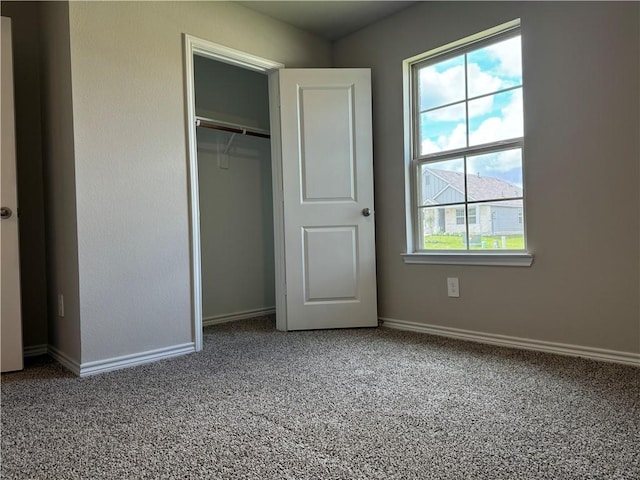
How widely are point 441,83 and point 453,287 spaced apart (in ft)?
4.44

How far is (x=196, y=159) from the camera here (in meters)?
2.71

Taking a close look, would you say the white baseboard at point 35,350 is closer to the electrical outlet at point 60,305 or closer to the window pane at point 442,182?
the electrical outlet at point 60,305

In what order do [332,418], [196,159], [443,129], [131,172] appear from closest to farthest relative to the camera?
[332,418]
[131,172]
[196,159]
[443,129]

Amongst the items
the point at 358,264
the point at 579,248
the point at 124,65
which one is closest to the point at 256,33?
the point at 124,65

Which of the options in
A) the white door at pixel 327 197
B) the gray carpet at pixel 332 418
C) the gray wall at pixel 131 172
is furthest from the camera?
the white door at pixel 327 197

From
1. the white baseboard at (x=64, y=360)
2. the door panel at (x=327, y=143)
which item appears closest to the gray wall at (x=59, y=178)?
the white baseboard at (x=64, y=360)

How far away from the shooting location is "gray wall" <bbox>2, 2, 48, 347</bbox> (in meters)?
2.54

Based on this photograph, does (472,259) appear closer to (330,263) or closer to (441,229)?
(441,229)

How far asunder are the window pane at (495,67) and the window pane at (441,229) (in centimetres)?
75

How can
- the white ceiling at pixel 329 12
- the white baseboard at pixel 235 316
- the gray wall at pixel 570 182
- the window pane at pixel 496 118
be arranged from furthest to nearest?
the white baseboard at pixel 235 316
the white ceiling at pixel 329 12
the window pane at pixel 496 118
the gray wall at pixel 570 182

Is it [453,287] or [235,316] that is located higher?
[453,287]

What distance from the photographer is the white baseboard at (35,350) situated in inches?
100

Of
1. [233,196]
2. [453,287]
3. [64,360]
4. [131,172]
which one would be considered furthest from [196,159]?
[453,287]

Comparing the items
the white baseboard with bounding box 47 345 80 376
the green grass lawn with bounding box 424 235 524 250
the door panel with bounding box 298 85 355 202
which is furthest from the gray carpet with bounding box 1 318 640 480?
the door panel with bounding box 298 85 355 202
